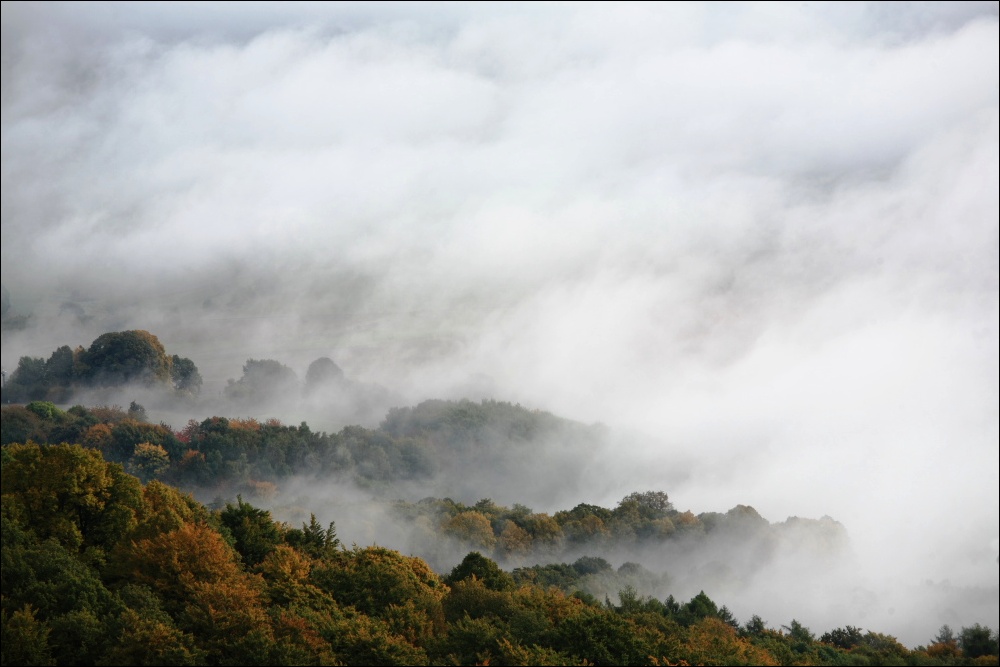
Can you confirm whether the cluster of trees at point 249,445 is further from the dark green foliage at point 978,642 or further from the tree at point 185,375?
the dark green foliage at point 978,642

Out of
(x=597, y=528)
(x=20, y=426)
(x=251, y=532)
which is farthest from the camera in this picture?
(x=20, y=426)

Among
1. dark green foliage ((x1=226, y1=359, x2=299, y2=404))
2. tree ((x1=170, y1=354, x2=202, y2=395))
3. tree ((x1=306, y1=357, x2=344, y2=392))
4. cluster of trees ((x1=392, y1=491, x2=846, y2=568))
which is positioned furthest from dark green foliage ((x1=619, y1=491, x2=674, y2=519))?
tree ((x1=170, y1=354, x2=202, y2=395))

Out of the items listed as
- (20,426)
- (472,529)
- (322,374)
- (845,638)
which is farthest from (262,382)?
(845,638)

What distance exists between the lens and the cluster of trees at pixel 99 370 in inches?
4513

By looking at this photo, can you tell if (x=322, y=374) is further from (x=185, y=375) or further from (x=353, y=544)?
(x=353, y=544)

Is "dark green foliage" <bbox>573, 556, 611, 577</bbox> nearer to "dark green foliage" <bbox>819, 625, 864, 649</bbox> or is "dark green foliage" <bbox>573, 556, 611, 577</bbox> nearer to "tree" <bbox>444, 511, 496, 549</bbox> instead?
"tree" <bbox>444, 511, 496, 549</bbox>

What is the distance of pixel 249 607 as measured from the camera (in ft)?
103

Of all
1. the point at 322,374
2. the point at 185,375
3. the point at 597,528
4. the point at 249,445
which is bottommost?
the point at 597,528

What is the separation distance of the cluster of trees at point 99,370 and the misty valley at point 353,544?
275 mm

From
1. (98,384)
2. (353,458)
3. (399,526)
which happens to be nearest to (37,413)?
(98,384)

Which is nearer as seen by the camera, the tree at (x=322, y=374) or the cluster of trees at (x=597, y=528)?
the cluster of trees at (x=597, y=528)

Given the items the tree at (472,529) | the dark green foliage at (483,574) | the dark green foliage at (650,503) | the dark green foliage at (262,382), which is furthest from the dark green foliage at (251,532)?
the dark green foliage at (262,382)

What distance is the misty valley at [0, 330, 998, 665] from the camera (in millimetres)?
30984

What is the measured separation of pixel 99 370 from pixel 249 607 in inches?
3732
